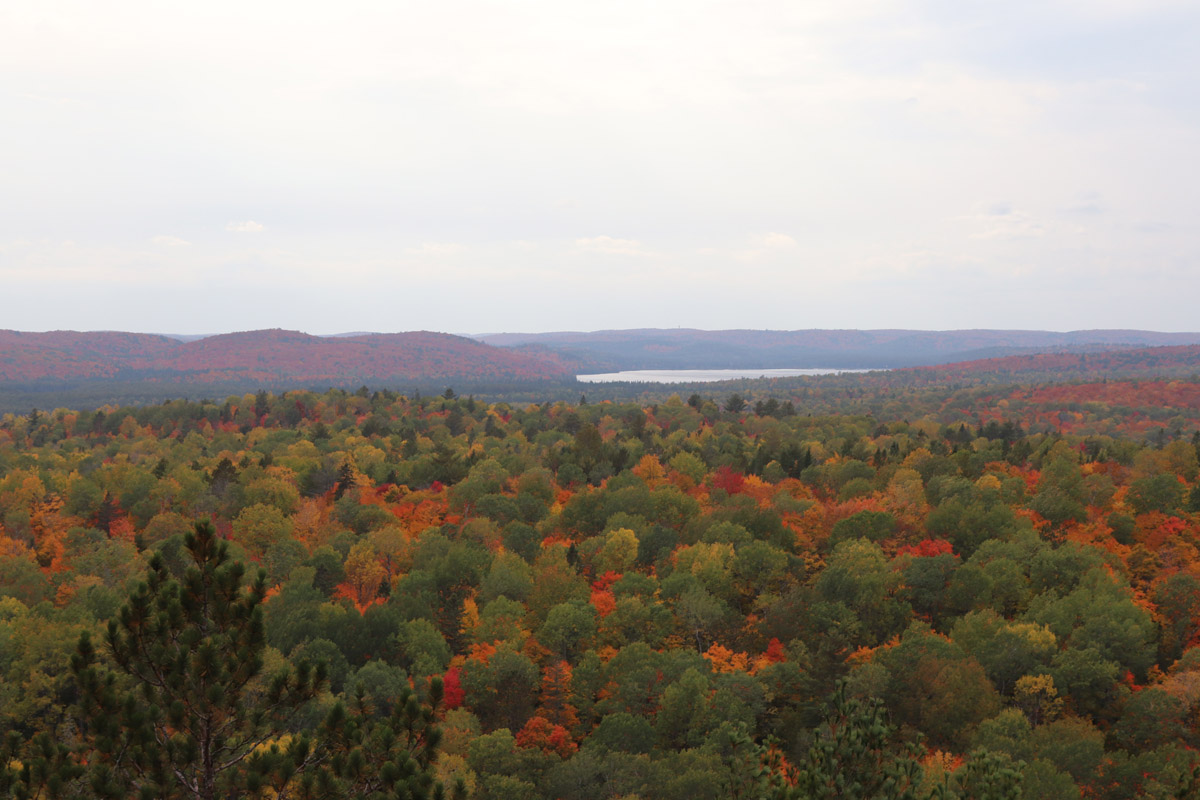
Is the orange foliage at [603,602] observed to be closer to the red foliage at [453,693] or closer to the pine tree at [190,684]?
the red foliage at [453,693]

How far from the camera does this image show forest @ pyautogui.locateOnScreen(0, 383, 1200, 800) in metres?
18.5

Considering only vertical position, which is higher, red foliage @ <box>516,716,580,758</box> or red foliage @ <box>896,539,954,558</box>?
red foliage @ <box>896,539,954,558</box>

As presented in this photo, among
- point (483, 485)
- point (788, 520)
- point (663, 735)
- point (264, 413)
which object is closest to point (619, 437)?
point (483, 485)

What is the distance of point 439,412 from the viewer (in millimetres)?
177875

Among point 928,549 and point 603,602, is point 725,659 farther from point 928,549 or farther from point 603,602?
point 928,549

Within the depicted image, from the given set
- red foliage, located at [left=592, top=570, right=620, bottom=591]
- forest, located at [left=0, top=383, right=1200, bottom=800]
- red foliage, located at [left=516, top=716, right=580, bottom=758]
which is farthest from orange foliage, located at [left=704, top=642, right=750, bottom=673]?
red foliage, located at [left=592, top=570, right=620, bottom=591]

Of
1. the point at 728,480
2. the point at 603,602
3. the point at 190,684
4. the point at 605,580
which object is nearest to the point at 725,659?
the point at 603,602

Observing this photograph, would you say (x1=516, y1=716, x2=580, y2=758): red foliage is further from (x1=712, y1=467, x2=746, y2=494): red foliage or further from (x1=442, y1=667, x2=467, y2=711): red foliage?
(x1=712, y1=467, x2=746, y2=494): red foliage

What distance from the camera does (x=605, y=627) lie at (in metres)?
60.1

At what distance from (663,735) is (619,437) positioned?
9355 cm

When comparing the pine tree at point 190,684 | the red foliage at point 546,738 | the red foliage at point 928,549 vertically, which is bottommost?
the red foliage at point 546,738

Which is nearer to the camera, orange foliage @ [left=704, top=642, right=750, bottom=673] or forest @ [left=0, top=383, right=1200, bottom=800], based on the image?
forest @ [left=0, top=383, right=1200, bottom=800]

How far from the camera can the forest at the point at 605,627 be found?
18531 mm

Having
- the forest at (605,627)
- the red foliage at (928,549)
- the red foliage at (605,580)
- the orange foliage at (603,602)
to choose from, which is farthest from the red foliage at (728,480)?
the orange foliage at (603,602)
